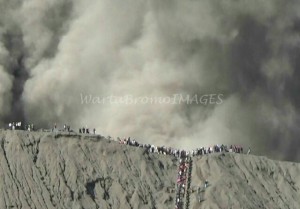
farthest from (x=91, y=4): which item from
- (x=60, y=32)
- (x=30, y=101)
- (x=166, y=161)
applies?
(x=166, y=161)

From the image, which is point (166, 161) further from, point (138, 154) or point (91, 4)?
point (91, 4)

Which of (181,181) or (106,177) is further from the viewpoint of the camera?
(181,181)

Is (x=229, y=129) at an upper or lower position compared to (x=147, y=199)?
upper

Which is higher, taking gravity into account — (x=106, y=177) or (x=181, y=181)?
(x=106, y=177)

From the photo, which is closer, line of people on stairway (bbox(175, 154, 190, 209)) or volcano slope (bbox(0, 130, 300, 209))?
volcano slope (bbox(0, 130, 300, 209))

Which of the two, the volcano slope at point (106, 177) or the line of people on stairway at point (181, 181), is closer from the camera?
the volcano slope at point (106, 177)

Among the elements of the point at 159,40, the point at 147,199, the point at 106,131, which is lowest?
the point at 147,199

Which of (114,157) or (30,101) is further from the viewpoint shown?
(30,101)

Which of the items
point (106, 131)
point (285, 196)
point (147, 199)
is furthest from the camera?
point (106, 131)
